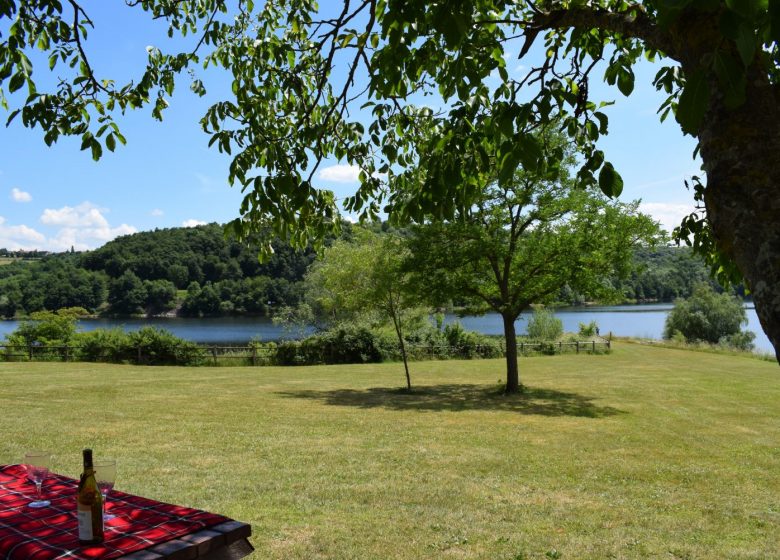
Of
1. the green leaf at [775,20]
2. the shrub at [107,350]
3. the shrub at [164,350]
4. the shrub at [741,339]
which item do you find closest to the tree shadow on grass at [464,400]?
the shrub at [164,350]

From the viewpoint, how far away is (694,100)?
150 cm

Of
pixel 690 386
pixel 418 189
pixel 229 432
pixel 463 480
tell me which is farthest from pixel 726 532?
pixel 690 386

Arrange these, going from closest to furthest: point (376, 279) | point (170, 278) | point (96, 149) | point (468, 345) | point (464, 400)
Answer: point (96, 149) < point (464, 400) < point (376, 279) < point (468, 345) < point (170, 278)

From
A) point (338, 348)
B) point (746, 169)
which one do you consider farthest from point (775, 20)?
point (338, 348)

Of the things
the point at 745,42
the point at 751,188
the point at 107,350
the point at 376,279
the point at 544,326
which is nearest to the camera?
the point at 745,42

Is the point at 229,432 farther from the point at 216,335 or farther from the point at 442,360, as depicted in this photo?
the point at 216,335

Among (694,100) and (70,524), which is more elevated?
(694,100)

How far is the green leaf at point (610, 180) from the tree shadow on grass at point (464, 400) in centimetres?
1327

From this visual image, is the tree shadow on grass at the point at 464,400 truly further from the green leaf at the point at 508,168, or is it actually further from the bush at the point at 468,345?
the bush at the point at 468,345

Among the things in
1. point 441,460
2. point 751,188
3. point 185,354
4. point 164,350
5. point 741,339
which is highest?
point 751,188

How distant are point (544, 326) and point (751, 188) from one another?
4667 cm

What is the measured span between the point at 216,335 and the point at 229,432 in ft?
197

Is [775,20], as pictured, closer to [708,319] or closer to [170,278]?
[708,319]

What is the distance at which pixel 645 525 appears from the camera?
19.7ft
